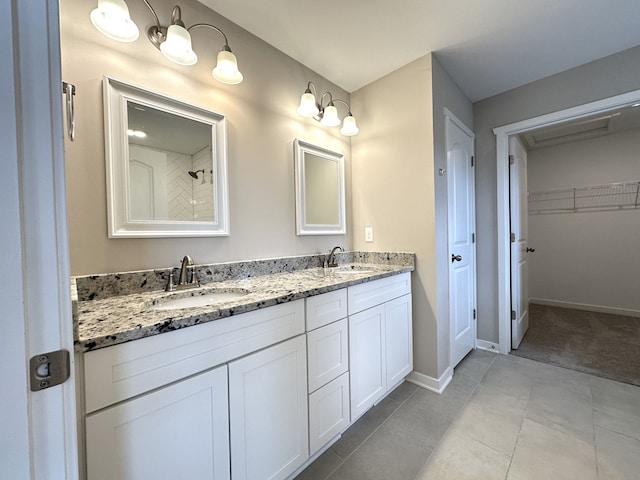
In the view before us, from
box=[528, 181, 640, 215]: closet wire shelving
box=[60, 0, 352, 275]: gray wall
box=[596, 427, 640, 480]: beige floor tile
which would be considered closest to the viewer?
box=[60, 0, 352, 275]: gray wall

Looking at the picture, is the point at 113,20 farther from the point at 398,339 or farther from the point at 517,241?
the point at 517,241

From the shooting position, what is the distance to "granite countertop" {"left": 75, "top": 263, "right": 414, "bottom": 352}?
0.68 meters

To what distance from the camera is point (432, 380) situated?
1.81 meters

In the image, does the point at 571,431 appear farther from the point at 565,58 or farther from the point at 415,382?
the point at 565,58

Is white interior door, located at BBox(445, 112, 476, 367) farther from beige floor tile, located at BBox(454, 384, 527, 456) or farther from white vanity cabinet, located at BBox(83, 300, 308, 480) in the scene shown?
white vanity cabinet, located at BBox(83, 300, 308, 480)

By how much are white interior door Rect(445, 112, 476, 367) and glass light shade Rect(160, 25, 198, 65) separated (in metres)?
1.74

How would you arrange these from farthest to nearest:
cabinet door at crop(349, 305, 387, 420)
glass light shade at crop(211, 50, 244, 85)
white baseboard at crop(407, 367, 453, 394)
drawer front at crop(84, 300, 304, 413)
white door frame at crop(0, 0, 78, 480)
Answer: white baseboard at crop(407, 367, 453, 394) < cabinet door at crop(349, 305, 387, 420) < glass light shade at crop(211, 50, 244, 85) < drawer front at crop(84, 300, 304, 413) < white door frame at crop(0, 0, 78, 480)

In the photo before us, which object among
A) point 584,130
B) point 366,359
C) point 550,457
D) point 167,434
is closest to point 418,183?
point 366,359

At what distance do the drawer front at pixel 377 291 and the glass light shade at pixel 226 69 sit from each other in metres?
1.24

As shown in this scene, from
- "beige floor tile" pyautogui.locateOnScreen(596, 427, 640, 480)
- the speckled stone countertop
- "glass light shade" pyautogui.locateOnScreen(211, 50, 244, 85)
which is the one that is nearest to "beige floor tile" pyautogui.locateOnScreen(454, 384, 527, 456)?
"beige floor tile" pyautogui.locateOnScreen(596, 427, 640, 480)

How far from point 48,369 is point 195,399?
0.50 metres

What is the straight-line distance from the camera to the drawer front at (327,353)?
3.84 ft

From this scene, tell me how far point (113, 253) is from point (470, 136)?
2784 millimetres

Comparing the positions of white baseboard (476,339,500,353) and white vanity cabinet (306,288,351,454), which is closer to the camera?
white vanity cabinet (306,288,351,454)
